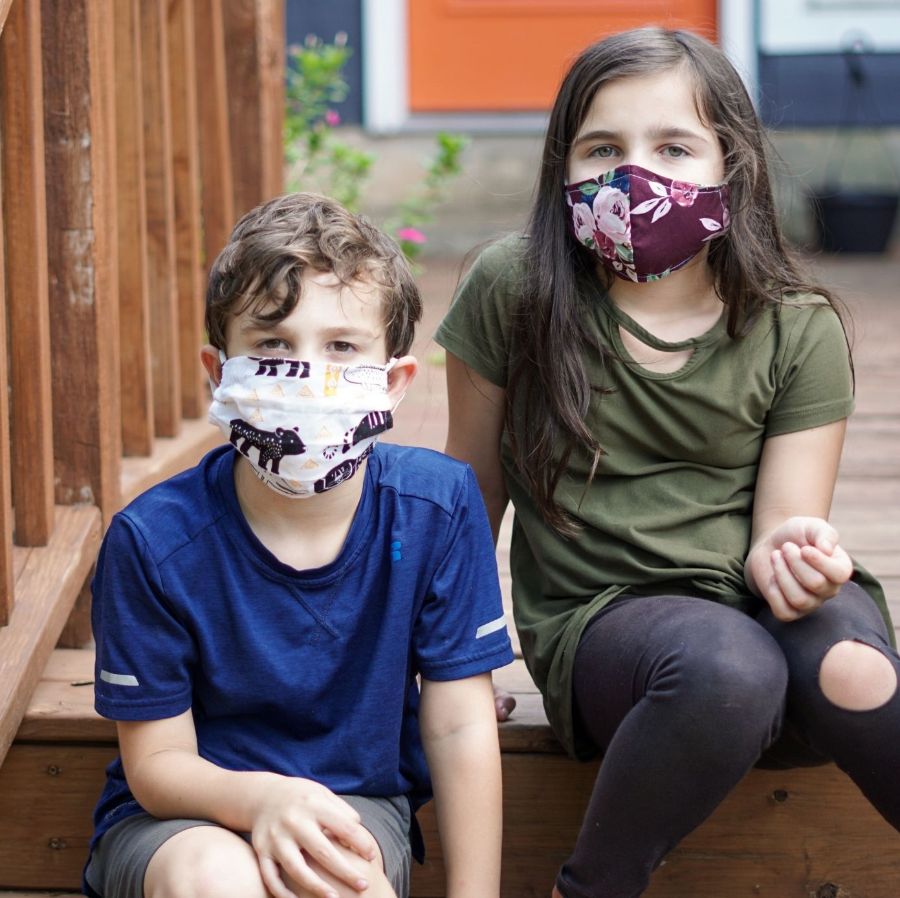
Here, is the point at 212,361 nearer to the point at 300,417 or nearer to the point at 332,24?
the point at 300,417

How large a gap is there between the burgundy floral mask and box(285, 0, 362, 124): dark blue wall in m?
4.93

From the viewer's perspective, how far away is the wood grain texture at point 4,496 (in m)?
1.87

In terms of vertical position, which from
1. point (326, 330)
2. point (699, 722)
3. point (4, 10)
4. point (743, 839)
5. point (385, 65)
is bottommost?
point (743, 839)

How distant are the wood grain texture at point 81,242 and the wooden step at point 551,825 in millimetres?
385

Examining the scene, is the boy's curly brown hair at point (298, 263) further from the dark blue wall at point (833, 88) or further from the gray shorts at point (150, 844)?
the dark blue wall at point (833, 88)

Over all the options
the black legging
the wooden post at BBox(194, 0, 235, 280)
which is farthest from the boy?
the wooden post at BBox(194, 0, 235, 280)

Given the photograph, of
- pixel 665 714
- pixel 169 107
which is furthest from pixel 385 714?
pixel 169 107

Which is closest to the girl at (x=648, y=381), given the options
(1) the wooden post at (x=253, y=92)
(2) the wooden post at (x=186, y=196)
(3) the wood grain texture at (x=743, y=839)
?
(3) the wood grain texture at (x=743, y=839)

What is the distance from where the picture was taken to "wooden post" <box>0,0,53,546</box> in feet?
6.30

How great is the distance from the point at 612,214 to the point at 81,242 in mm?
805

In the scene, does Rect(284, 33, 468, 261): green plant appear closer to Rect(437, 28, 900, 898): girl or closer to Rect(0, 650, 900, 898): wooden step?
Rect(437, 28, 900, 898): girl

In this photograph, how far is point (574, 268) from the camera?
6.25 ft

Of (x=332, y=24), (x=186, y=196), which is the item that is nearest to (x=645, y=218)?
(x=186, y=196)

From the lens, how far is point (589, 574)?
183 centimetres
